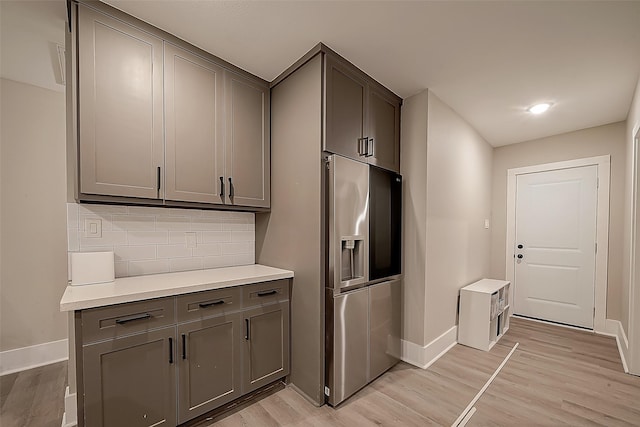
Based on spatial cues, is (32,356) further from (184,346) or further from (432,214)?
(432,214)

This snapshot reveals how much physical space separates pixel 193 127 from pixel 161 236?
0.87 metres

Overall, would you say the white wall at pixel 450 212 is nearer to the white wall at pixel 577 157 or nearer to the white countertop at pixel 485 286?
the white countertop at pixel 485 286

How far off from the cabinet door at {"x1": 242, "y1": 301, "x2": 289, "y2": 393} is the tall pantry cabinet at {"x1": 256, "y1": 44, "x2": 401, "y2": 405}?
0.08 m

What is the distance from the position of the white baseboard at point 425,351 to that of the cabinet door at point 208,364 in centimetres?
158

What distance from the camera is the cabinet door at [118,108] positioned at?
1.59 meters

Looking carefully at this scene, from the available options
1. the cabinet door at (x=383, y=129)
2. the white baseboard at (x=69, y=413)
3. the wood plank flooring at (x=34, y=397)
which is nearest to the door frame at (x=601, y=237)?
the cabinet door at (x=383, y=129)

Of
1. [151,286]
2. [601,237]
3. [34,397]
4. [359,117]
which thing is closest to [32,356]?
[34,397]

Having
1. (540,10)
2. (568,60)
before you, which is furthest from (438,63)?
(568,60)

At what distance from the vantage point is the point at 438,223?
2.78 m

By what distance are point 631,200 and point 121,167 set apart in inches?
166

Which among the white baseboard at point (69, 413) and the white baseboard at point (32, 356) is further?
the white baseboard at point (32, 356)

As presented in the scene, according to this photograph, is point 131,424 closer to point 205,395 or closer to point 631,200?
point 205,395

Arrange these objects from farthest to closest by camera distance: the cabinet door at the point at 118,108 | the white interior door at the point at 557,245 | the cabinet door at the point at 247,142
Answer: the white interior door at the point at 557,245 < the cabinet door at the point at 247,142 < the cabinet door at the point at 118,108

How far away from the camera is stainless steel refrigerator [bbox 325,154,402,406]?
6.49 feet
